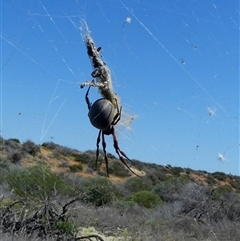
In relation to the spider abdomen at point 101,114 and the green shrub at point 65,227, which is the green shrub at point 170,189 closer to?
the green shrub at point 65,227

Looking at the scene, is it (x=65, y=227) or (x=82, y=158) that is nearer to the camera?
(x=65, y=227)

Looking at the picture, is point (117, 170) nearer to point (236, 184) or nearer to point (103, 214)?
point (236, 184)

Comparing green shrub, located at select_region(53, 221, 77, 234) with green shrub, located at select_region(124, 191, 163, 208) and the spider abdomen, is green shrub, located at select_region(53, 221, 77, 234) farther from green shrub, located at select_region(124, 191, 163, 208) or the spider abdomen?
green shrub, located at select_region(124, 191, 163, 208)

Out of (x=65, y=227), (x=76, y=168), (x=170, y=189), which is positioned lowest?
(x=65, y=227)

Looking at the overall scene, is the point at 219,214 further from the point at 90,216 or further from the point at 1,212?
the point at 1,212

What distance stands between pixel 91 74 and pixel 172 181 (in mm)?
22363

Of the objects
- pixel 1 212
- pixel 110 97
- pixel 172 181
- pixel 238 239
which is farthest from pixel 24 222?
pixel 172 181

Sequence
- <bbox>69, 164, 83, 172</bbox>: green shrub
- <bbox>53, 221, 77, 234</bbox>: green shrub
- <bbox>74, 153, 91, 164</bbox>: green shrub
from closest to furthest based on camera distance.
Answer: <bbox>53, 221, 77, 234</bbox>: green shrub
<bbox>69, 164, 83, 172</bbox>: green shrub
<bbox>74, 153, 91, 164</bbox>: green shrub

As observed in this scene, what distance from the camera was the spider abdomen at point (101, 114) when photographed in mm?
3523

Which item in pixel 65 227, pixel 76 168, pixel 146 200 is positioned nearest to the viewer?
pixel 65 227

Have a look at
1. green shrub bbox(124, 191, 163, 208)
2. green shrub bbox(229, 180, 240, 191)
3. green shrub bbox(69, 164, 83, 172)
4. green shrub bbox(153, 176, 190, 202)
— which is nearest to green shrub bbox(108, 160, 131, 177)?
green shrub bbox(69, 164, 83, 172)

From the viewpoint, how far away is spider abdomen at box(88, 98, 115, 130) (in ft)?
11.6

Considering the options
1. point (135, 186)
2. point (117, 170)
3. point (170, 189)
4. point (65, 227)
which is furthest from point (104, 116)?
point (117, 170)

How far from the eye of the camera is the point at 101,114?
352cm
